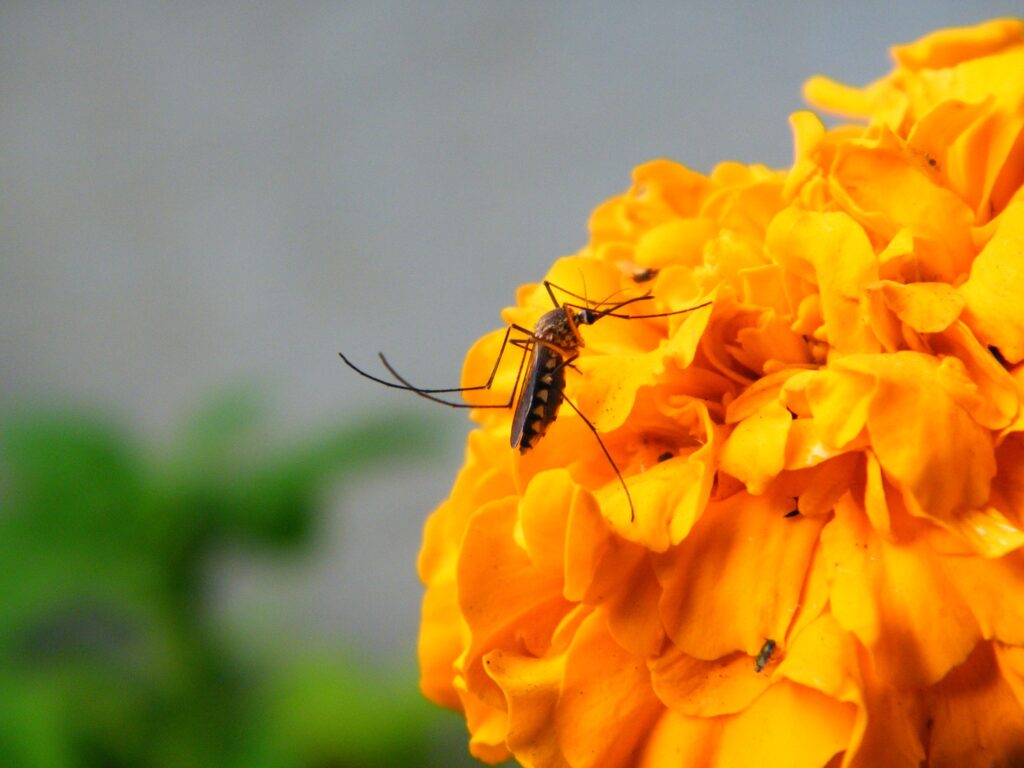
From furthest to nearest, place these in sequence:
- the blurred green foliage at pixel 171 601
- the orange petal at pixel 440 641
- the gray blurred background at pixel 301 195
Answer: the gray blurred background at pixel 301 195, the blurred green foliage at pixel 171 601, the orange petal at pixel 440 641

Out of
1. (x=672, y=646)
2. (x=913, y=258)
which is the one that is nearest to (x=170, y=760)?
(x=672, y=646)

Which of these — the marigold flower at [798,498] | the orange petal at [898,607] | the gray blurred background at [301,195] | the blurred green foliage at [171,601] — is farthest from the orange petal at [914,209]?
the gray blurred background at [301,195]

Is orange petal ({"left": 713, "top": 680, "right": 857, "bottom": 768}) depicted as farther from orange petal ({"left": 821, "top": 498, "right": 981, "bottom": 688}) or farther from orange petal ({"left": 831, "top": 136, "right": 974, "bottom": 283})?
orange petal ({"left": 831, "top": 136, "right": 974, "bottom": 283})

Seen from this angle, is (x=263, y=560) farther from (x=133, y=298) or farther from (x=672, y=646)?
(x=672, y=646)

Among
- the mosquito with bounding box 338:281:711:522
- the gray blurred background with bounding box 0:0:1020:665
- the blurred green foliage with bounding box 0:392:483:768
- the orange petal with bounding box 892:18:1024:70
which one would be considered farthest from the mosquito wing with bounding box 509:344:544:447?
the gray blurred background with bounding box 0:0:1020:665

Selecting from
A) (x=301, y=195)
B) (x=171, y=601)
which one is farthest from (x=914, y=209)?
(x=301, y=195)

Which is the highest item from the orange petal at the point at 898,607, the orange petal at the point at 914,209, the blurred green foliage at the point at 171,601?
the orange petal at the point at 914,209

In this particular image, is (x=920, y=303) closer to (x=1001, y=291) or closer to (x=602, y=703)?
(x=1001, y=291)

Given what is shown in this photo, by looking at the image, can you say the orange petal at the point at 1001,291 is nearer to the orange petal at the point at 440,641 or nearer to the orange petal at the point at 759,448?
the orange petal at the point at 759,448
